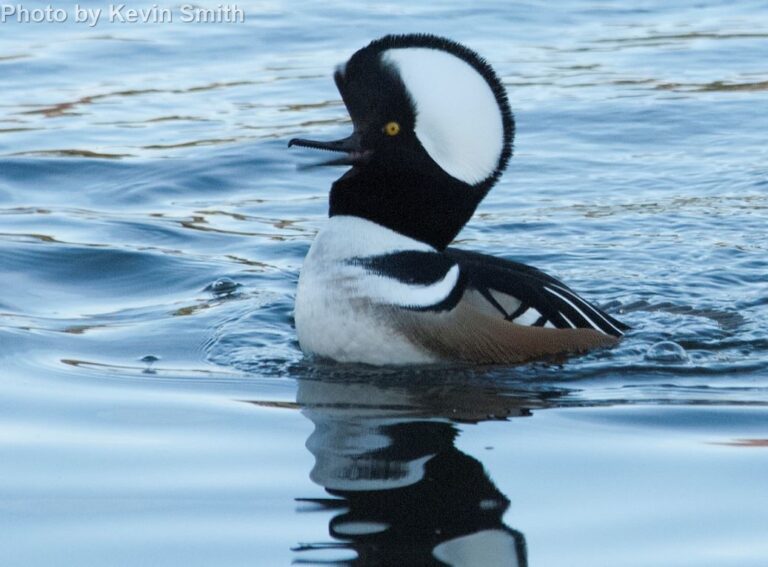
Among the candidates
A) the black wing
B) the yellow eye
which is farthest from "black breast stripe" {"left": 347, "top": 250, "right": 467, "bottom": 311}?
the yellow eye

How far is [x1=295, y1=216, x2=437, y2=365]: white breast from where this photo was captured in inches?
247

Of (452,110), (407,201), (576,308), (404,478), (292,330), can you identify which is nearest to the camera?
(404,478)

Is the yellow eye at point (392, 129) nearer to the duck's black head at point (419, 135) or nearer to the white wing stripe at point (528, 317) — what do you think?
the duck's black head at point (419, 135)

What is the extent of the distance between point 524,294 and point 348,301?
0.83 m

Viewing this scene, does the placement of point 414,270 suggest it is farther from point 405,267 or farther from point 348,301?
point 348,301

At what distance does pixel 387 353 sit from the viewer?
632 cm

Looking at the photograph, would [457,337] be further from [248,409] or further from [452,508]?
[452,508]

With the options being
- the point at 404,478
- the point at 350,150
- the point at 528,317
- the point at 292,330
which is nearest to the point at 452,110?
the point at 350,150

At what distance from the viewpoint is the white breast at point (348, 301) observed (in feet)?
20.6

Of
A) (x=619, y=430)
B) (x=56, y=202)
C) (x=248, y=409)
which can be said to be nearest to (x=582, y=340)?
(x=619, y=430)

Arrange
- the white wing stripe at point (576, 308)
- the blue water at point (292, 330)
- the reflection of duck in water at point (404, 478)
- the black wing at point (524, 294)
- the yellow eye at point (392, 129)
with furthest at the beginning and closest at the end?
the white wing stripe at point (576, 308) → the black wing at point (524, 294) → the yellow eye at point (392, 129) → the blue water at point (292, 330) → the reflection of duck in water at point (404, 478)

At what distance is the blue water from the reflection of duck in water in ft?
0.05

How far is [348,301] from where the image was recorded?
630 centimetres

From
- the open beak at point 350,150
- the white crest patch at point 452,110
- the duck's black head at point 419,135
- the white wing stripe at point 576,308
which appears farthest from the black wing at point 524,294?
the open beak at point 350,150
